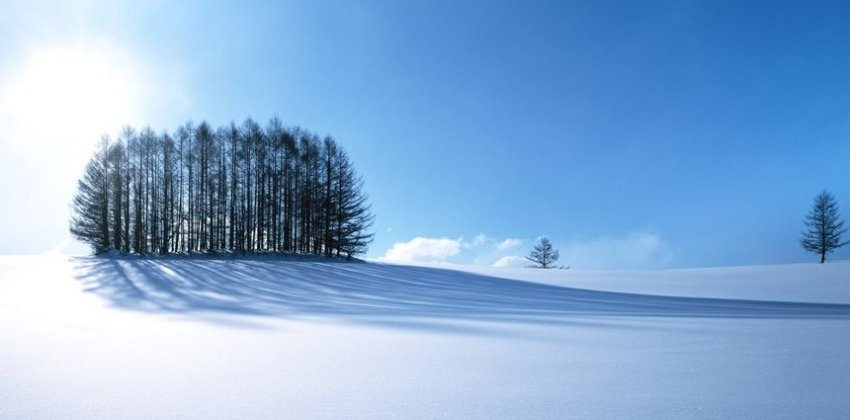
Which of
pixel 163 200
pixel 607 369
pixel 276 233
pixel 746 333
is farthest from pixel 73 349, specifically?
pixel 163 200

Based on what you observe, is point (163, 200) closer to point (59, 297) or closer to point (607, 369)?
point (59, 297)

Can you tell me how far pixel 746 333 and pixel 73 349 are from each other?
4.29 metres

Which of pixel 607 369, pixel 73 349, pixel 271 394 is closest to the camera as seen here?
pixel 271 394

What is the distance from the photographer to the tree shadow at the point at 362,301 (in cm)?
402

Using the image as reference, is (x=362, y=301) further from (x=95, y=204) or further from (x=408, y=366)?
(x=95, y=204)

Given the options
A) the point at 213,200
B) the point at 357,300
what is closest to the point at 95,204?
the point at 213,200

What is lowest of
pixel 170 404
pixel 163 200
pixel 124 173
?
pixel 170 404

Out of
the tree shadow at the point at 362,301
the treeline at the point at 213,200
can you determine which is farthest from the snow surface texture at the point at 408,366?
the treeline at the point at 213,200

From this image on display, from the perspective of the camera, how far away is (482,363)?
1.88 m

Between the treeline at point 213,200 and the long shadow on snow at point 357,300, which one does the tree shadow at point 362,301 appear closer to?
the long shadow on snow at point 357,300

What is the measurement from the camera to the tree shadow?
13.2 ft

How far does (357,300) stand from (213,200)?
69.3 ft

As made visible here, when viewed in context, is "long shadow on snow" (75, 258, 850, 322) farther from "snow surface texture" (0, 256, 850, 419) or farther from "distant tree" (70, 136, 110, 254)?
"distant tree" (70, 136, 110, 254)

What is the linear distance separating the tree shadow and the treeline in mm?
12616
